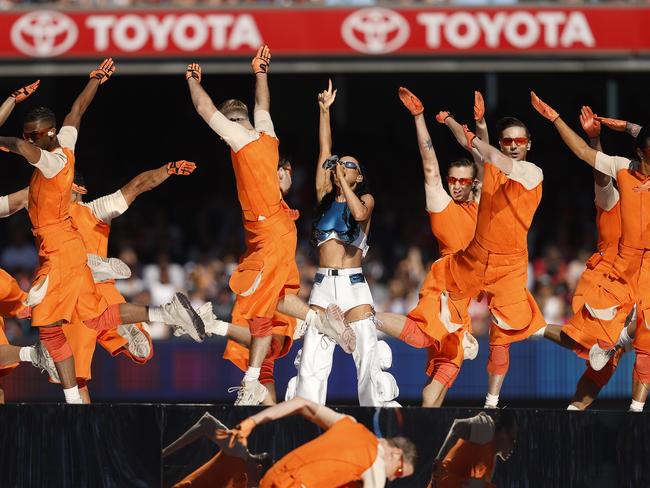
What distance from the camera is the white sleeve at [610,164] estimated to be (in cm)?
1004

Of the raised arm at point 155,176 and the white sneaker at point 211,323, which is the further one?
the white sneaker at point 211,323

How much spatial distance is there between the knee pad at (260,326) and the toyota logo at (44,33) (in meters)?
7.98

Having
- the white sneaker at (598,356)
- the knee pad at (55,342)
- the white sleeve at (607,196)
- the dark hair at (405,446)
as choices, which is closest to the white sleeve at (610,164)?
the white sleeve at (607,196)

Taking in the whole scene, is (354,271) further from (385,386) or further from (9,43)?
(9,43)

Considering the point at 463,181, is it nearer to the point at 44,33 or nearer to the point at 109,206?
the point at 109,206

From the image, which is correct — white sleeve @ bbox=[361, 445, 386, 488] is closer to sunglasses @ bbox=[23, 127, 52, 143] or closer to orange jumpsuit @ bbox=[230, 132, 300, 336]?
orange jumpsuit @ bbox=[230, 132, 300, 336]

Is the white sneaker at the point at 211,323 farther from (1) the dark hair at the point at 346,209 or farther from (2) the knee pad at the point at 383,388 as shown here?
(2) the knee pad at the point at 383,388

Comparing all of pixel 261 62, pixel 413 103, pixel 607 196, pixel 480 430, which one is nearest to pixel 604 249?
pixel 607 196

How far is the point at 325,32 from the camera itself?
1742 centimetres

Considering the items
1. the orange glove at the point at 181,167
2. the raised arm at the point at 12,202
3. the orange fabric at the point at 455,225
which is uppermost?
the orange glove at the point at 181,167

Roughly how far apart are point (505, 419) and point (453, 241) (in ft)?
7.28

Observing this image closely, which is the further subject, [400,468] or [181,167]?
[181,167]

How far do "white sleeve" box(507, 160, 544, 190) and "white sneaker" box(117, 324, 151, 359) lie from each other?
10.9ft

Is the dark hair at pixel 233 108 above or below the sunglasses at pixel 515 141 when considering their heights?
above
